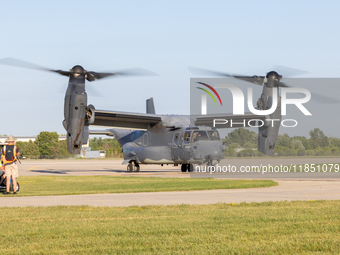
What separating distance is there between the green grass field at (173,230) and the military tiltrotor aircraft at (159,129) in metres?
16.3

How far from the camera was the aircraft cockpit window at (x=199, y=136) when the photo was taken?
3028cm

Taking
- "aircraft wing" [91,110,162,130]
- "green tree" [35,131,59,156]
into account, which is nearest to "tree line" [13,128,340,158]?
"aircraft wing" [91,110,162,130]

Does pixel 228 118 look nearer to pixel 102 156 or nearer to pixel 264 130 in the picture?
pixel 264 130

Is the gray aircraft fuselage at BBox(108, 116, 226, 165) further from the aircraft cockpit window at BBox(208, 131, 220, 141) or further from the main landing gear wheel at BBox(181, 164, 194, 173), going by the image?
the main landing gear wheel at BBox(181, 164, 194, 173)

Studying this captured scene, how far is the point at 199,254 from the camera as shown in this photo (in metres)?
6.32

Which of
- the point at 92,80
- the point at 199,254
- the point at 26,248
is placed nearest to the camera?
the point at 199,254

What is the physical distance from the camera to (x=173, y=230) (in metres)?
8.12

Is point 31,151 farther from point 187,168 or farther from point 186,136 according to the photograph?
point 186,136

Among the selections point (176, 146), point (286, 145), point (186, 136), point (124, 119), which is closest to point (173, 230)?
point (186, 136)

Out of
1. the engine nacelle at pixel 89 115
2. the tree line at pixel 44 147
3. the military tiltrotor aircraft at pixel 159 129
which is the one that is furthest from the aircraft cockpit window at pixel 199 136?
the tree line at pixel 44 147

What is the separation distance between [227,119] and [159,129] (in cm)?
557

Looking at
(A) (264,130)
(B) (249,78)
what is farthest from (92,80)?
(A) (264,130)

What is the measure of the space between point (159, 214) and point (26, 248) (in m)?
3.97

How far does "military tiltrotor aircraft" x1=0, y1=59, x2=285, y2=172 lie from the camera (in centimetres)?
2734
